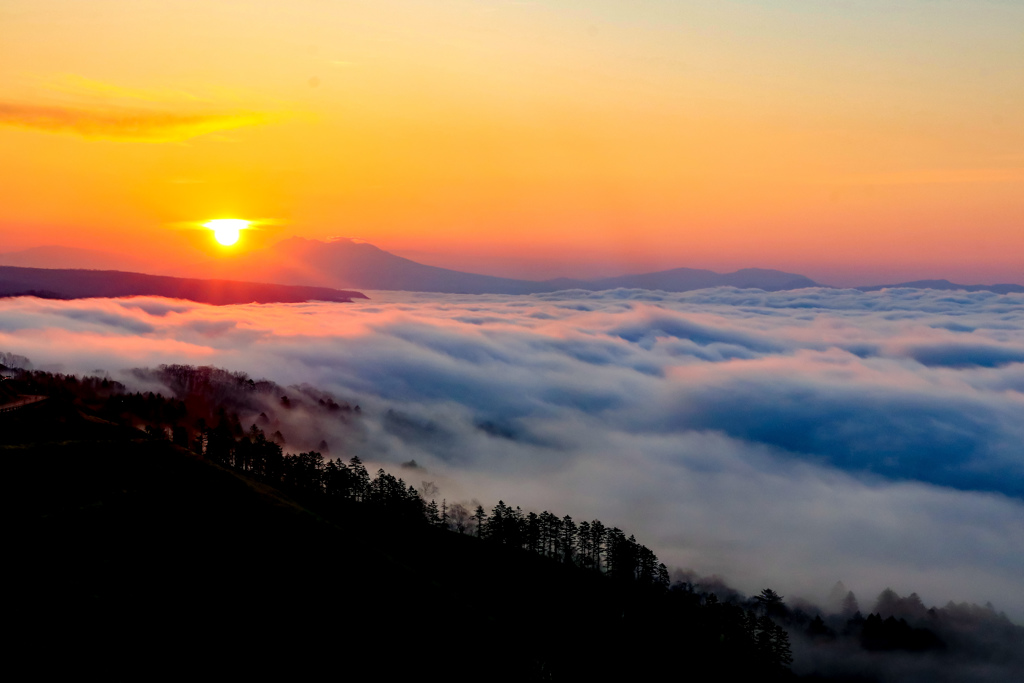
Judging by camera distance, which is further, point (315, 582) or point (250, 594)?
point (315, 582)

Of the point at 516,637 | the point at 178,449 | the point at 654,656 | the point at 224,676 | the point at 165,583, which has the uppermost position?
the point at 178,449

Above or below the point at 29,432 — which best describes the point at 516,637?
below

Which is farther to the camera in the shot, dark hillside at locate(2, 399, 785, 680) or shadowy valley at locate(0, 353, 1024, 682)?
shadowy valley at locate(0, 353, 1024, 682)

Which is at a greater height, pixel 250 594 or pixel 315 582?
pixel 250 594

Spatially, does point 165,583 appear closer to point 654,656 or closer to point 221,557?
point 221,557

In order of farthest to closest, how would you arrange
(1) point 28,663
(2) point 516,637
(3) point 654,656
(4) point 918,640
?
(4) point 918,640
(3) point 654,656
(2) point 516,637
(1) point 28,663

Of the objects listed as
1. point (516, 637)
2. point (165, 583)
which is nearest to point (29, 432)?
point (165, 583)

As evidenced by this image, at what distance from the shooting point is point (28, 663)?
56.0 metres

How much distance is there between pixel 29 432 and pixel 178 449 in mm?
27944

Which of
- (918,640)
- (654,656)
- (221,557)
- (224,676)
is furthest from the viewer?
(918,640)

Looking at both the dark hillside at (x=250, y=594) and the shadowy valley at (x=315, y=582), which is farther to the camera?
the shadowy valley at (x=315, y=582)

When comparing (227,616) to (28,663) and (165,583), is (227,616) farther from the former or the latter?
(28,663)

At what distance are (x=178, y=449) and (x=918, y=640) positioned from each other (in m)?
192

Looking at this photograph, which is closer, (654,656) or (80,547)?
(80,547)
